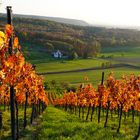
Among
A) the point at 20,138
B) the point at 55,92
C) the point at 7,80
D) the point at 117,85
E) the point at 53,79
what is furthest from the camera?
the point at 53,79

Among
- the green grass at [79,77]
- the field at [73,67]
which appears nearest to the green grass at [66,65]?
the field at [73,67]

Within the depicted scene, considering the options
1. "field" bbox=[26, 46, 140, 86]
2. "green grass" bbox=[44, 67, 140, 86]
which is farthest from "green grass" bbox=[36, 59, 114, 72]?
"green grass" bbox=[44, 67, 140, 86]

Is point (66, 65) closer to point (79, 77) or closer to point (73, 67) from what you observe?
point (73, 67)

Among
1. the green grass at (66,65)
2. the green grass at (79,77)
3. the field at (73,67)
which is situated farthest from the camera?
the green grass at (66,65)

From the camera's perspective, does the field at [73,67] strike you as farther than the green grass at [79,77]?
Yes

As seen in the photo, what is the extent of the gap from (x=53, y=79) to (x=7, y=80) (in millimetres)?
110452

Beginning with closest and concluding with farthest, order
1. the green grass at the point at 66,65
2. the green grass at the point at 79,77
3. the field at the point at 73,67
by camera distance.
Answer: the green grass at the point at 79,77 < the field at the point at 73,67 < the green grass at the point at 66,65

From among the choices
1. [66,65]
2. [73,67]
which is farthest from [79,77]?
[66,65]

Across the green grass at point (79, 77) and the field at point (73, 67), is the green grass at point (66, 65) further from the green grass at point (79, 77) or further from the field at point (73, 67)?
the green grass at point (79, 77)

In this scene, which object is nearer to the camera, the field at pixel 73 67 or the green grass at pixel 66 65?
the field at pixel 73 67

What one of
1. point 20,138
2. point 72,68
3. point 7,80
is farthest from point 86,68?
point 7,80

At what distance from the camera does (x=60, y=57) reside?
627ft

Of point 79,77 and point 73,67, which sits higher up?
point 79,77

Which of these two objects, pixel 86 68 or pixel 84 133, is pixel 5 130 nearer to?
pixel 84 133
